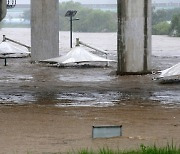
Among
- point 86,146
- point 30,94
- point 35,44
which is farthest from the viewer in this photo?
point 35,44

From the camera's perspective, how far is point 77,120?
20.3m

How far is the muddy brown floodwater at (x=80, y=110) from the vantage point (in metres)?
16.4

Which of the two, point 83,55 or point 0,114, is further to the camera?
point 83,55

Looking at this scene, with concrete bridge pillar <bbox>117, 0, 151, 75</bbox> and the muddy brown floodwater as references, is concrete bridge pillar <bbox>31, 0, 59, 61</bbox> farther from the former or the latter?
concrete bridge pillar <bbox>117, 0, 151, 75</bbox>

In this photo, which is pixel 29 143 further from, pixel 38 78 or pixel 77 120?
pixel 38 78

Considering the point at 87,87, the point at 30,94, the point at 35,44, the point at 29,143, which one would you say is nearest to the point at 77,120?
the point at 29,143

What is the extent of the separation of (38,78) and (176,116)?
14.6 metres

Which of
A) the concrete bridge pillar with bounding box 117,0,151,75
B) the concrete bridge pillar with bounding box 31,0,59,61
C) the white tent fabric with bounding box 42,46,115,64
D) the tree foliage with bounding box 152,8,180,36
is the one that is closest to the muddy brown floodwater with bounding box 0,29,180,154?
the concrete bridge pillar with bounding box 117,0,151,75

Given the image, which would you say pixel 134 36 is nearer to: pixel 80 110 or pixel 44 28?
pixel 44 28

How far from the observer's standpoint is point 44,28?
151ft

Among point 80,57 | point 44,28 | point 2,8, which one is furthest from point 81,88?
point 44,28

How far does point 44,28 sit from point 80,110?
78.7 ft

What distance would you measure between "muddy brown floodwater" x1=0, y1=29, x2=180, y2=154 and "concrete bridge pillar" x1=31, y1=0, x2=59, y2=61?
7.74 m

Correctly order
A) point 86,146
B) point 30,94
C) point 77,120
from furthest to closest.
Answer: point 30,94 → point 77,120 → point 86,146
